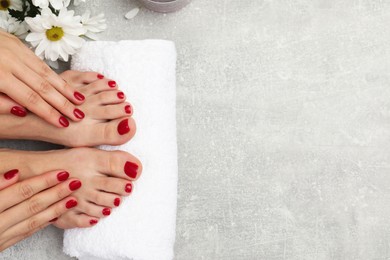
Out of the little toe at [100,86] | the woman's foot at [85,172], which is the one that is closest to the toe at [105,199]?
the woman's foot at [85,172]

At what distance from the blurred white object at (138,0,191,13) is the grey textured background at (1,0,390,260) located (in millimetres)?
26

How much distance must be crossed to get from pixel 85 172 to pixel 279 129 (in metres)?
0.44

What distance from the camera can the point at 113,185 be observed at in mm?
1088

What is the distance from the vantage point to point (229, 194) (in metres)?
1.19

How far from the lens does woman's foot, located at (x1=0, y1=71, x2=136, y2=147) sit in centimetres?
109

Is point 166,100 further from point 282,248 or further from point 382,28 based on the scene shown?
point 382,28

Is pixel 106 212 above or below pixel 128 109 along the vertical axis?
below

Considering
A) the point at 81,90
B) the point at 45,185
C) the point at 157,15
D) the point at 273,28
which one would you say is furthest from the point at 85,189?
the point at 273,28

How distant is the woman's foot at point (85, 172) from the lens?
1.08 metres

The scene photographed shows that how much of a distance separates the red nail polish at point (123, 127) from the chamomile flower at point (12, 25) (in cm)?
29

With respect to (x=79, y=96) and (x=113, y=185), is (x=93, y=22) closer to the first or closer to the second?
(x=79, y=96)

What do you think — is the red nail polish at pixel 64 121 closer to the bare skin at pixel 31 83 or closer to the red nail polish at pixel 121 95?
the bare skin at pixel 31 83

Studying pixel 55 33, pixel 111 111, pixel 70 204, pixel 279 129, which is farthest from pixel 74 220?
pixel 279 129

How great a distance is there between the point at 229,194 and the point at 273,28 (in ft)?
1.30
